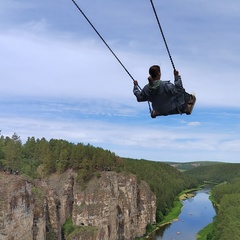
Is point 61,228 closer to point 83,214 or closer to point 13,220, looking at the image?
point 83,214

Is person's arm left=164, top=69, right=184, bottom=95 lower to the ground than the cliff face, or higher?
higher

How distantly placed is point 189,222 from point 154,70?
99.3 m

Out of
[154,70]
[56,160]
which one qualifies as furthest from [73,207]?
[154,70]

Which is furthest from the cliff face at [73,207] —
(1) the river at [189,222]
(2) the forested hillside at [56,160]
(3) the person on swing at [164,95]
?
(3) the person on swing at [164,95]

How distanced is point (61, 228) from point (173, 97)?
55937 millimetres

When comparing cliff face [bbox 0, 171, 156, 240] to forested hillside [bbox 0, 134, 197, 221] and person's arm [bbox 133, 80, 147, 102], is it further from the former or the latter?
person's arm [bbox 133, 80, 147, 102]

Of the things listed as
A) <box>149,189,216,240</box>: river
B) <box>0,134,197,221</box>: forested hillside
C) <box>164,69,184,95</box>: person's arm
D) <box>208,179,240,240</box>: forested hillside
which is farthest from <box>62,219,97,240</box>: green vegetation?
<box>164,69,184,95</box>: person's arm

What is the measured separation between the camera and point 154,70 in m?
12.3

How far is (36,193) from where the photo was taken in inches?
2088

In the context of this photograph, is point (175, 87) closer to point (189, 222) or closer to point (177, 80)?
point (177, 80)

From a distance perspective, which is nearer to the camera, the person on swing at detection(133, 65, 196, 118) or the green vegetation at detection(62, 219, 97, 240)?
the person on swing at detection(133, 65, 196, 118)

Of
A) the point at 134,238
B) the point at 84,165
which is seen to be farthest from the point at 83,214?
the point at 134,238

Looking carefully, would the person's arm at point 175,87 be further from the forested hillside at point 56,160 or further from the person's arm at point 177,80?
the forested hillside at point 56,160

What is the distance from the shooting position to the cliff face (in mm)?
42031
